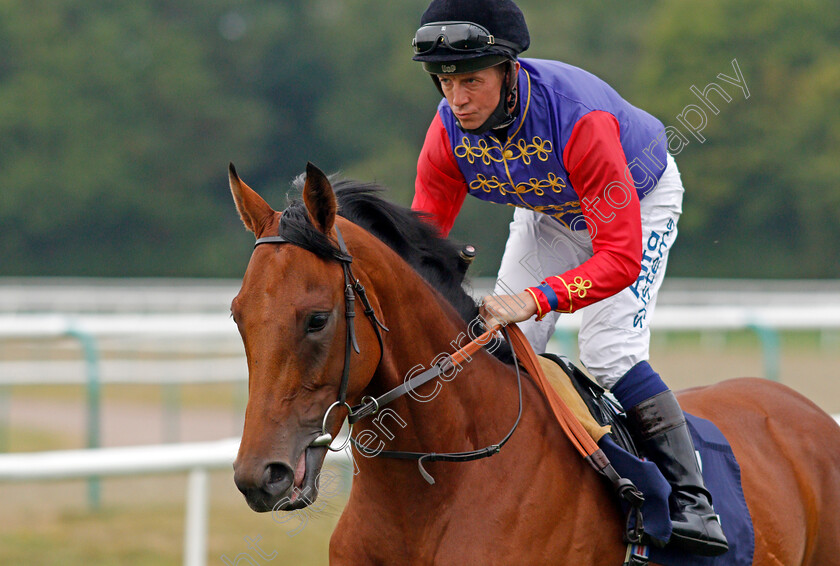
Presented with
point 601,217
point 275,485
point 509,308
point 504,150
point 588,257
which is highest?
point 504,150

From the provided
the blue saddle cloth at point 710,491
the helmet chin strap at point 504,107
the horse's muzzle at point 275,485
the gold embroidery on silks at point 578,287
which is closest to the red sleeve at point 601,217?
the gold embroidery on silks at point 578,287

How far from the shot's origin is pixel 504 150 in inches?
123

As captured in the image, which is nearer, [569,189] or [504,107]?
[504,107]

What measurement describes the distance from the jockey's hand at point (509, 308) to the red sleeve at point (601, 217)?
26 millimetres

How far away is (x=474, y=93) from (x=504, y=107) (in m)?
0.11

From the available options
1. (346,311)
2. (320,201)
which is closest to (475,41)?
(320,201)

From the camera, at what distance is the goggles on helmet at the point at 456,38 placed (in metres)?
2.85

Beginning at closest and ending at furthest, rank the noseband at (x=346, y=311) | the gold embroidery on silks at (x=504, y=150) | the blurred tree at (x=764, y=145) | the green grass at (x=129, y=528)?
1. the noseband at (x=346, y=311)
2. the gold embroidery on silks at (x=504, y=150)
3. the green grass at (x=129, y=528)
4. the blurred tree at (x=764, y=145)

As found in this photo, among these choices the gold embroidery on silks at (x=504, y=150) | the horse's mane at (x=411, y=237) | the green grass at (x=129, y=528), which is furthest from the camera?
the green grass at (x=129, y=528)

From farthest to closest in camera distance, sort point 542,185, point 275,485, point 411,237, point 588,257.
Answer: point 588,257, point 542,185, point 411,237, point 275,485

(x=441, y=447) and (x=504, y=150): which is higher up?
(x=504, y=150)

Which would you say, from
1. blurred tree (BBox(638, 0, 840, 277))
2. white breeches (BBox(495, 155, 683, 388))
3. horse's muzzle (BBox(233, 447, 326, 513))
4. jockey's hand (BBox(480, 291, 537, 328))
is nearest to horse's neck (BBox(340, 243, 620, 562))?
jockey's hand (BBox(480, 291, 537, 328))

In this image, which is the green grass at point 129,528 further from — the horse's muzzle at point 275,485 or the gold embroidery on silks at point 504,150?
the horse's muzzle at point 275,485

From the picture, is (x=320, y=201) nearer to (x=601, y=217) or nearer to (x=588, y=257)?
(x=601, y=217)
